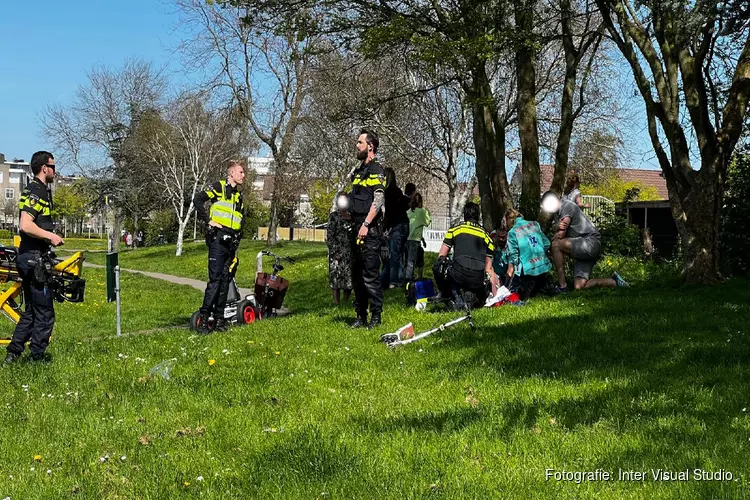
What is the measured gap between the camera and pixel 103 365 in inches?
264

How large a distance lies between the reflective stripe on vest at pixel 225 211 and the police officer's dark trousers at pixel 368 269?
5.09 ft

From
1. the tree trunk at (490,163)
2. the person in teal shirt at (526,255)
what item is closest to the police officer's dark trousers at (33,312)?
the person in teal shirt at (526,255)

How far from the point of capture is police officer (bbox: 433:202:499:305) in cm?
947

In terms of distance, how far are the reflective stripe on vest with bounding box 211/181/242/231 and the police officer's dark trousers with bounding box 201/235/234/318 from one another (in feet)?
0.53

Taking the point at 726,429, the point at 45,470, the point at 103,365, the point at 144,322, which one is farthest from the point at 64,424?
the point at 144,322

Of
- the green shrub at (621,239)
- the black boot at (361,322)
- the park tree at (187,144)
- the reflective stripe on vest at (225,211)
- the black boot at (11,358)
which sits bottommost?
the black boot at (11,358)

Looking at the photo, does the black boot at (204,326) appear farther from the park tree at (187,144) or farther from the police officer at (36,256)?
the park tree at (187,144)

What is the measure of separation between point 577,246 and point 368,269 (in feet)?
13.4

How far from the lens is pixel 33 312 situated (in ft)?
22.5

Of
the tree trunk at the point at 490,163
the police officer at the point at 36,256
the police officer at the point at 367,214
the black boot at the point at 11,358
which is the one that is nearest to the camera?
the police officer at the point at 36,256

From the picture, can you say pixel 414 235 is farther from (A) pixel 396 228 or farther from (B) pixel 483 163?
(B) pixel 483 163

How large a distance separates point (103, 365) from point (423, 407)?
134 inches

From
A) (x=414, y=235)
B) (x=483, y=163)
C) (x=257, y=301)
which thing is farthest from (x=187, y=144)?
(x=257, y=301)

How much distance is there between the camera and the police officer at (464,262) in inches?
373
